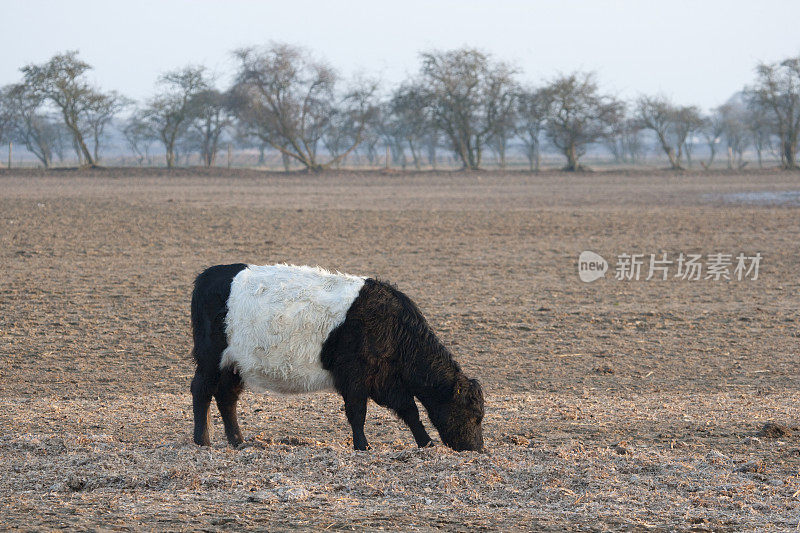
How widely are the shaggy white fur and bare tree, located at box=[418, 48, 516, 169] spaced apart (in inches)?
1929

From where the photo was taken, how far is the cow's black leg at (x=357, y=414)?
6059 millimetres

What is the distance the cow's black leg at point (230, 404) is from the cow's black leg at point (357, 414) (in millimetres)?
917

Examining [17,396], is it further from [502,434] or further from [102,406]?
[502,434]

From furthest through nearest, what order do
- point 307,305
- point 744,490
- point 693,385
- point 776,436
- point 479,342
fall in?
point 479,342
point 693,385
point 776,436
point 307,305
point 744,490

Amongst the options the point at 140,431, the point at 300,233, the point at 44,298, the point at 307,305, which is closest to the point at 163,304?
the point at 44,298

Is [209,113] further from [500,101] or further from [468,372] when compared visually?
[468,372]

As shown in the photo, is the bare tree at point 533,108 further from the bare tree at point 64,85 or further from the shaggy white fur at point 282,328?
the shaggy white fur at point 282,328

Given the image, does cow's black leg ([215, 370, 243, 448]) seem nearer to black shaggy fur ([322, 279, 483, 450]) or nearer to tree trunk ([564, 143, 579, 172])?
black shaggy fur ([322, 279, 483, 450])

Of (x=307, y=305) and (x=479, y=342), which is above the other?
(x=307, y=305)

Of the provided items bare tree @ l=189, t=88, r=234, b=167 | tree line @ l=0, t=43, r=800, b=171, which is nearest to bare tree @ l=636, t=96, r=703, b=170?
tree line @ l=0, t=43, r=800, b=171

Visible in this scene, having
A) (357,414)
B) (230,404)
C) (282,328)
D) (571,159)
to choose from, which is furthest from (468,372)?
(571,159)

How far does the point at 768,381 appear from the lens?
28.3 ft

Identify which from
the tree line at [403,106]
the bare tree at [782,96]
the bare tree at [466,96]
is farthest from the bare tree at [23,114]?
the bare tree at [782,96]

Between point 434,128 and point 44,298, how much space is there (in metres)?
43.9
